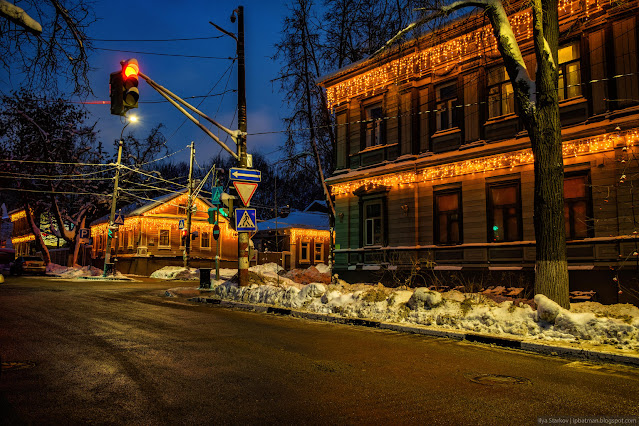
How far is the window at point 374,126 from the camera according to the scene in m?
20.1

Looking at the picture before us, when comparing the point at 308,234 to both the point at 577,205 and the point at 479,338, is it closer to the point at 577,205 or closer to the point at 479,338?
the point at 577,205

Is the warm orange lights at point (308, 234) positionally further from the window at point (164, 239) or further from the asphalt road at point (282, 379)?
the asphalt road at point (282, 379)

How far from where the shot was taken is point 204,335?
29.0ft

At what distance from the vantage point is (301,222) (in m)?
42.2

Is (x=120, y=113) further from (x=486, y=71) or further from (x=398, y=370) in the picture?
(x=486, y=71)

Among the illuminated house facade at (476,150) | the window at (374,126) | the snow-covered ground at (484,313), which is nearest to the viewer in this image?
the snow-covered ground at (484,313)

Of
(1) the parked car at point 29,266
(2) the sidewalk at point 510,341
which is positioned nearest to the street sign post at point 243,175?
(2) the sidewalk at point 510,341

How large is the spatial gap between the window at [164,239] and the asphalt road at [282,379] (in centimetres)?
3428

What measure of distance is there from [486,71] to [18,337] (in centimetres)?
1580

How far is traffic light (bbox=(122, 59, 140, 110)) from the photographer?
437 inches

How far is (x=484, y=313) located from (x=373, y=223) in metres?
10.6

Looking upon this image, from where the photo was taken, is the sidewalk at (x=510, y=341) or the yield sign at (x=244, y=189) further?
the yield sign at (x=244, y=189)

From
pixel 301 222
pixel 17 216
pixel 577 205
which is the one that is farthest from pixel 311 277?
pixel 17 216

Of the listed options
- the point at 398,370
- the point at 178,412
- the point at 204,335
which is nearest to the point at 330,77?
the point at 204,335
